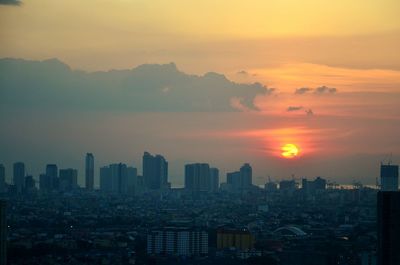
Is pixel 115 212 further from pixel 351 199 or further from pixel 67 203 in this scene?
pixel 351 199

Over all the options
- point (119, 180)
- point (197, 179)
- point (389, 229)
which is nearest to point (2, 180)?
point (119, 180)

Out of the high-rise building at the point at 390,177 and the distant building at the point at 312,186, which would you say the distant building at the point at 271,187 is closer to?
the distant building at the point at 312,186

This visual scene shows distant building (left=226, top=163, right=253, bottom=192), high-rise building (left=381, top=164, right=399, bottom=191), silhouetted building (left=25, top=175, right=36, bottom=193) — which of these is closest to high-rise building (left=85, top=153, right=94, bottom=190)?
silhouetted building (left=25, top=175, right=36, bottom=193)

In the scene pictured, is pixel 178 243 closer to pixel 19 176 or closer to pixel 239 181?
pixel 19 176

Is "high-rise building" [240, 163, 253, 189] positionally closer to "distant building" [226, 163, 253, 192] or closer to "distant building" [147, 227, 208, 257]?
"distant building" [226, 163, 253, 192]

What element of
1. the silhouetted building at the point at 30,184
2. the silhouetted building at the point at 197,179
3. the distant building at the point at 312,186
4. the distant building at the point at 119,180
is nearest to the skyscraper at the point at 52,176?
the silhouetted building at the point at 30,184

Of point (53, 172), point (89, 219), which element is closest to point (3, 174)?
point (89, 219)
